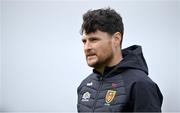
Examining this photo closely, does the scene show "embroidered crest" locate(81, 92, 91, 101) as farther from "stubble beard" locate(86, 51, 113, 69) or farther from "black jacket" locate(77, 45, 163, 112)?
"stubble beard" locate(86, 51, 113, 69)

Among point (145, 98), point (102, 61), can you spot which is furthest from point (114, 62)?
point (145, 98)

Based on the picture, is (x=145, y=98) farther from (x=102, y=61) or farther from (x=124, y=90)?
(x=102, y=61)

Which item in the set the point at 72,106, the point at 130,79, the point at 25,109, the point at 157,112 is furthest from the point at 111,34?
the point at 25,109

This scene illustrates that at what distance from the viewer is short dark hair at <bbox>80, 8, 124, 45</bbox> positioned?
1.80 metres

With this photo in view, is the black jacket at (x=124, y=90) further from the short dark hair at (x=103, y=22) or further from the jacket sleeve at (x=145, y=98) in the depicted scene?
the short dark hair at (x=103, y=22)

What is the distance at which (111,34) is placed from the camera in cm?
181

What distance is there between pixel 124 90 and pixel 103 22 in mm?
444

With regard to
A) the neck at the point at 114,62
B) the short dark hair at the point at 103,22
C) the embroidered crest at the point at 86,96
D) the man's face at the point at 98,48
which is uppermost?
the short dark hair at the point at 103,22

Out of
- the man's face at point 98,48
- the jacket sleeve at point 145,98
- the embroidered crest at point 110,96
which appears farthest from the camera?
the man's face at point 98,48

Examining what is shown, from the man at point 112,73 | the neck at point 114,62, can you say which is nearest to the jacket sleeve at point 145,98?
the man at point 112,73

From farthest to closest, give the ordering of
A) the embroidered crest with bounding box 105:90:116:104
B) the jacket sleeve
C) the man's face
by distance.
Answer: the man's face
the embroidered crest with bounding box 105:90:116:104
the jacket sleeve

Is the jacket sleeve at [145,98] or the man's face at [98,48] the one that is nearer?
the jacket sleeve at [145,98]

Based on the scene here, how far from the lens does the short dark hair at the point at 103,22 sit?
70.8 inches

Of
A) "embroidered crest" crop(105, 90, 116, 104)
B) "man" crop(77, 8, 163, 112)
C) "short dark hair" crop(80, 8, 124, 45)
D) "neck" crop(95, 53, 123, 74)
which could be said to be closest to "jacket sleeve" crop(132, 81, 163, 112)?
"man" crop(77, 8, 163, 112)
